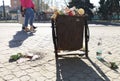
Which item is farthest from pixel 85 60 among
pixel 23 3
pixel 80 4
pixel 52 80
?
pixel 80 4

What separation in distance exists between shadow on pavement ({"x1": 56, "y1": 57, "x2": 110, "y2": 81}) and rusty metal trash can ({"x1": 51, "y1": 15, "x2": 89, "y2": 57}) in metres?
0.29

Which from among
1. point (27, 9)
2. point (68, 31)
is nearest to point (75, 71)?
point (68, 31)

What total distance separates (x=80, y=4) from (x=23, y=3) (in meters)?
32.0

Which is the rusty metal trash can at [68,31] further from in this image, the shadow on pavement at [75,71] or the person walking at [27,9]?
the person walking at [27,9]

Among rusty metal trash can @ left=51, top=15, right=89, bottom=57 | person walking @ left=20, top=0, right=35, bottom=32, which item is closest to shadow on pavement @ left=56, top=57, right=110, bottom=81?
rusty metal trash can @ left=51, top=15, right=89, bottom=57

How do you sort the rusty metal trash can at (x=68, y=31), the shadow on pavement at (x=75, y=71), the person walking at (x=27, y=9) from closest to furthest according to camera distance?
the shadow on pavement at (x=75, y=71)
the rusty metal trash can at (x=68, y=31)
the person walking at (x=27, y=9)

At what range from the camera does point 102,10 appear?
41.2 metres

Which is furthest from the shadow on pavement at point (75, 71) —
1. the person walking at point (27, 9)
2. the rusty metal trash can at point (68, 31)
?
the person walking at point (27, 9)

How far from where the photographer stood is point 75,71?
4332mm

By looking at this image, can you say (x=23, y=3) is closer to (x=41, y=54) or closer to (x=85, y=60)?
(x=41, y=54)

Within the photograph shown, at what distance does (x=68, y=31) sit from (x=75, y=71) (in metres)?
0.89

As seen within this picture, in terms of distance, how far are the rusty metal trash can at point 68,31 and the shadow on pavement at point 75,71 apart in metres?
0.29

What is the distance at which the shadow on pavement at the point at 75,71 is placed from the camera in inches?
157

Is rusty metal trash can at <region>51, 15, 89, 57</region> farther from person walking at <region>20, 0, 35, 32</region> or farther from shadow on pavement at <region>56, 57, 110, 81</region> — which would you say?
person walking at <region>20, 0, 35, 32</region>
